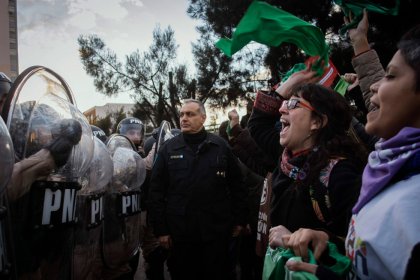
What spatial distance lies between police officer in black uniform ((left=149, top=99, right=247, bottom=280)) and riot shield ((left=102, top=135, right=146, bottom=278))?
0.45 m

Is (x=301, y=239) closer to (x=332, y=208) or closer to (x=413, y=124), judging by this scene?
(x=332, y=208)

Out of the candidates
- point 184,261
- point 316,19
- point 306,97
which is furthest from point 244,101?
point 306,97

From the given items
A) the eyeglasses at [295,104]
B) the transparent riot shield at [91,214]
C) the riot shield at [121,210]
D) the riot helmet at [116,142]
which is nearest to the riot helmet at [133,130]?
the riot helmet at [116,142]

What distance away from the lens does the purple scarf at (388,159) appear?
46.2 inches

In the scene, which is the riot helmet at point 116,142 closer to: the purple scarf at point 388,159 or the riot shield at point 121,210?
the riot shield at point 121,210

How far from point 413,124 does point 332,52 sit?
36.2 ft

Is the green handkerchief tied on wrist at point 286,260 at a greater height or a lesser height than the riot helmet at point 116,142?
lesser

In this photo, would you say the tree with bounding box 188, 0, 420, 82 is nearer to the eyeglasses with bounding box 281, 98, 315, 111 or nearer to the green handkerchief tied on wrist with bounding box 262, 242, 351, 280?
the eyeglasses with bounding box 281, 98, 315, 111

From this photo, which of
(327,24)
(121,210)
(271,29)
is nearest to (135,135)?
(121,210)

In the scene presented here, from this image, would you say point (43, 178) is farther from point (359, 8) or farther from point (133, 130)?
point (133, 130)

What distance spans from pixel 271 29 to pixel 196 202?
2.29m

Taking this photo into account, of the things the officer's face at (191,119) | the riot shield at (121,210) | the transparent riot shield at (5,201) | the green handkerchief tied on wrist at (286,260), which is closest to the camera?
the green handkerchief tied on wrist at (286,260)

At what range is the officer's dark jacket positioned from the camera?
12.7ft

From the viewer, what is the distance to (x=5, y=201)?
179 cm
